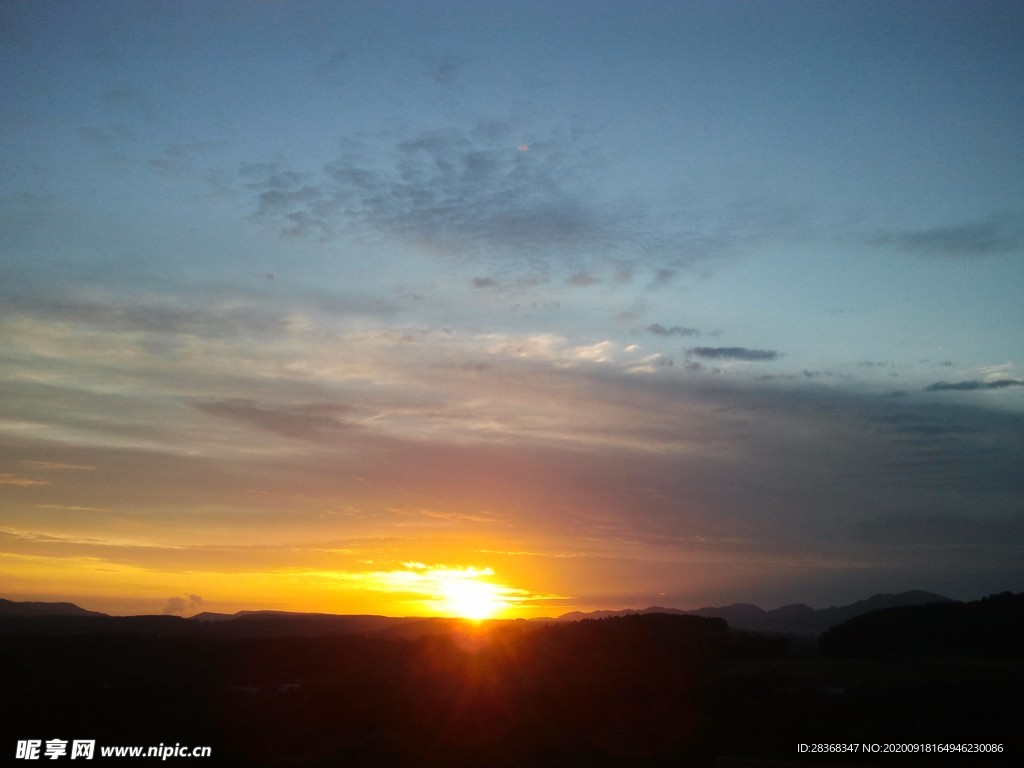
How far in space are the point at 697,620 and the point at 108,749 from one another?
4044 centimetres

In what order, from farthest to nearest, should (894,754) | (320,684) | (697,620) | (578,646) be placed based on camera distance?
(697,620) < (578,646) < (320,684) < (894,754)

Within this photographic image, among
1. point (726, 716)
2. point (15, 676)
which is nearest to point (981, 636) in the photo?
point (726, 716)

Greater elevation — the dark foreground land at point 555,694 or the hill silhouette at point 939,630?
the hill silhouette at point 939,630

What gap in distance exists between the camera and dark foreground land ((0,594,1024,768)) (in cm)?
3112

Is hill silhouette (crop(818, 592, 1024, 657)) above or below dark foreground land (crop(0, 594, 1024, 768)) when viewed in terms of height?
above

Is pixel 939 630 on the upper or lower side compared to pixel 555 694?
upper

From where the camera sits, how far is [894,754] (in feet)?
92.8

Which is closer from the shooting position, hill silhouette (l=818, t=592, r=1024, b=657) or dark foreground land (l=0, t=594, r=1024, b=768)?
dark foreground land (l=0, t=594, r=1024, b=768)

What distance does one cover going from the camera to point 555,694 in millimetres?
39250

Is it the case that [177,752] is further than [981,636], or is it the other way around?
[981,636]

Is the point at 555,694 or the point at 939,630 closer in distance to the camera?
the point at 555,694

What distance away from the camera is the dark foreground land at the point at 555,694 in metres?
31.1

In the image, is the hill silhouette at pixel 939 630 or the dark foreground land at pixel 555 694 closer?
the dark foreground land at pixel 555 694

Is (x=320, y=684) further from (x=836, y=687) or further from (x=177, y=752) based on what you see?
(x=836, y=687)
